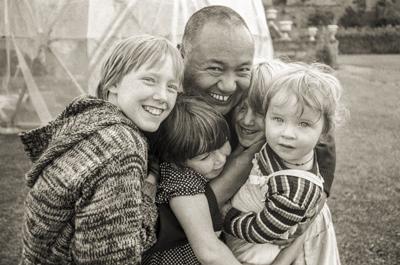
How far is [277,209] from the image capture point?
226 cm

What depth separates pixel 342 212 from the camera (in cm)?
652

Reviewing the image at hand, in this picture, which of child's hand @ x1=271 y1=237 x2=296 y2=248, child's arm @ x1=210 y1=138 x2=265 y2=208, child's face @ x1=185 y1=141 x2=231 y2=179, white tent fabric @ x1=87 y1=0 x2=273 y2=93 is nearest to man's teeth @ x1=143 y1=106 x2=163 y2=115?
child's face @ x1=185 y1=141 x2=231 y2=179

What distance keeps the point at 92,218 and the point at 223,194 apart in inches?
27.6

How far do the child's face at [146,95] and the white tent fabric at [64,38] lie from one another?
3765 millimetres

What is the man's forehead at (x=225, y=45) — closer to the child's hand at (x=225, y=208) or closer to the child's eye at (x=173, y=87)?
the child's eye at (x=173, y=87)

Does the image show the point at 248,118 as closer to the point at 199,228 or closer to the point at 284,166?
the point at 284,166

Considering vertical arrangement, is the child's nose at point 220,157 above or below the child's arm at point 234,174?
above

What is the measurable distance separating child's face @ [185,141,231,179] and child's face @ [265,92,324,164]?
→ 0.21 m

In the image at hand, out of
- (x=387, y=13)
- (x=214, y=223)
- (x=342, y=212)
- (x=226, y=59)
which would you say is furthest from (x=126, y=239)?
(x=387, y=13)

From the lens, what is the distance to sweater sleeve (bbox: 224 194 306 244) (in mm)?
2260

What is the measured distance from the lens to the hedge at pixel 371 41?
23.2m

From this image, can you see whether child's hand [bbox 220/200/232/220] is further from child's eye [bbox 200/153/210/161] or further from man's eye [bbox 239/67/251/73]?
man's eye [bbox 239/67/251/73]

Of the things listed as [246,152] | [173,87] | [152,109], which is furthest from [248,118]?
[152,109]

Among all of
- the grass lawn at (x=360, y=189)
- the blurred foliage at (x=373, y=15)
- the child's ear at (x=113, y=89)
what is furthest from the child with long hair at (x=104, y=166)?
the blurred foliage at (x=373, y=15)
